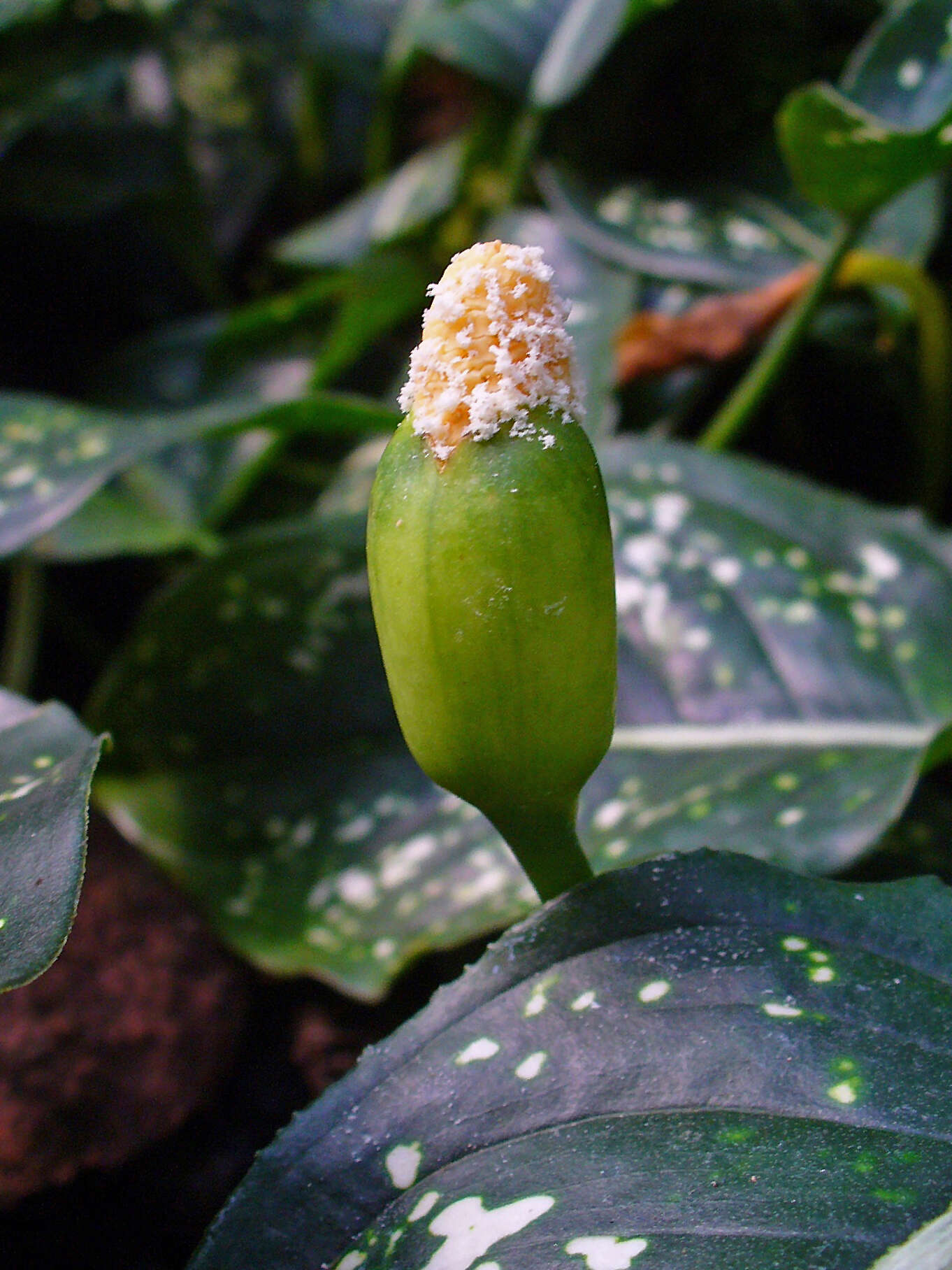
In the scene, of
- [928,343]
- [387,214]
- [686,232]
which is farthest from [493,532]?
[387,214]

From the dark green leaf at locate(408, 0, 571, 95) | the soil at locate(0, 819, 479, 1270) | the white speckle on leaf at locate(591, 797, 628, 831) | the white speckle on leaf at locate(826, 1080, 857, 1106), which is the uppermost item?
the dark green leaf at locate(408, 0, 571, 95)

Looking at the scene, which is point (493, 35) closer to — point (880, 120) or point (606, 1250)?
point (880, 120)

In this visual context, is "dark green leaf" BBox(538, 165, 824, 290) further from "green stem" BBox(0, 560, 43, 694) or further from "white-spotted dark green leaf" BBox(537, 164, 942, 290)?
"green stem" BBox(0, 560, 43, 694)

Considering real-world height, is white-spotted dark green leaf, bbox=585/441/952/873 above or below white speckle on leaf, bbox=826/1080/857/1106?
below

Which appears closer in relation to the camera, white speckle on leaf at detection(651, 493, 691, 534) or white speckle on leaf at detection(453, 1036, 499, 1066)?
white speckle on leaf at detection(453, 1036, 499, 1066)

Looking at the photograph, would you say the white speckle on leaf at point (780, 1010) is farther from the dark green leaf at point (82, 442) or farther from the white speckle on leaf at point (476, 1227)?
the dark green leaf at point (82, 442)

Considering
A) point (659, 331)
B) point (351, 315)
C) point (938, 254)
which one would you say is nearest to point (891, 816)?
point (659, 331)

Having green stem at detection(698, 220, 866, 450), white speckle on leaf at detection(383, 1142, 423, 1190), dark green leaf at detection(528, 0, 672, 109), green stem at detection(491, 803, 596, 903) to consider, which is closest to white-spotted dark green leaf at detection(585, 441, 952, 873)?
green stem at detection(698, 220, 866, 450)

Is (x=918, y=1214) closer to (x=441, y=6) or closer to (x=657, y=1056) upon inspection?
(x=657, y=1056)
